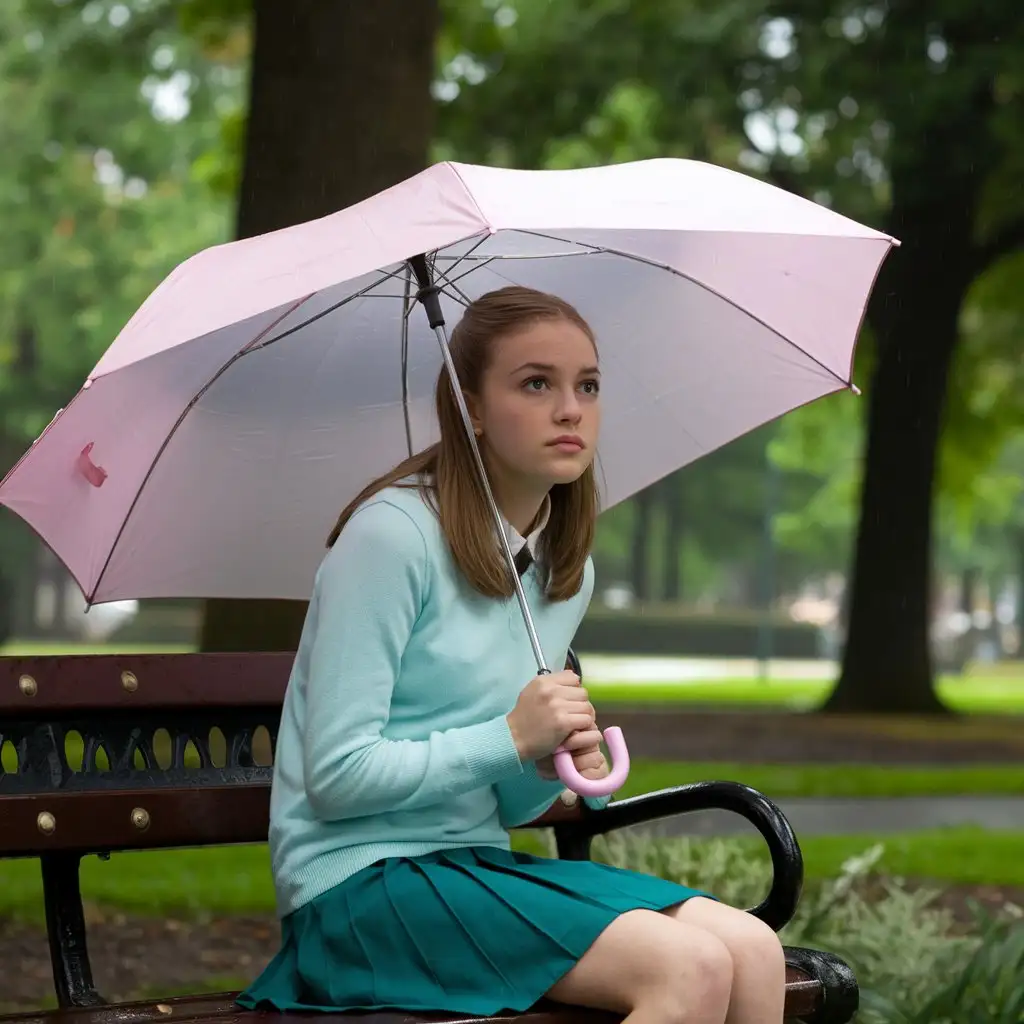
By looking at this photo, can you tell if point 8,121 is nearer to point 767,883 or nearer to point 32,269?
point 32,269

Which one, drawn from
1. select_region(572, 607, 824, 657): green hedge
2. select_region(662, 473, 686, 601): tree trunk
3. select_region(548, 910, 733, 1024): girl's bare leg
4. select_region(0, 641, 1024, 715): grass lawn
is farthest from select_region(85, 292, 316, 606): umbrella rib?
select_region(662, 473, 686, 601): tree trunk

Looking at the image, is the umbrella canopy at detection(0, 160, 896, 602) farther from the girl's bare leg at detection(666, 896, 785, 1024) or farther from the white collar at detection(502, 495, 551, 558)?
the girl's bare leg at detection(666, 896, 785, 1024)

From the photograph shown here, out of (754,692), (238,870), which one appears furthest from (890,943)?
(754,692)

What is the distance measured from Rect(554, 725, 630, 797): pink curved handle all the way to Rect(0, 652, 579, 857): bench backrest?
859 mm

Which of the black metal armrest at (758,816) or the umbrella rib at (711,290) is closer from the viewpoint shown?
the black metal armrest at (758,816)

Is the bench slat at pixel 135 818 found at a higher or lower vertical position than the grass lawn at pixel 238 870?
higher

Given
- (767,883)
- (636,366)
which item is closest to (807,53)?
(767,883)

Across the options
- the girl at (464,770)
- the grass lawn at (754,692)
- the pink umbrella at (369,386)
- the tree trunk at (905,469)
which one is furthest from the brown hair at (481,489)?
the tree trunk at (905,469)

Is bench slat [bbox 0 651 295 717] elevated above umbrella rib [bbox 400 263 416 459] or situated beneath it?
situated beneath

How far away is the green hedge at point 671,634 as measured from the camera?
40625 mm

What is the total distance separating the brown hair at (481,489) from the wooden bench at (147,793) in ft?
1.72

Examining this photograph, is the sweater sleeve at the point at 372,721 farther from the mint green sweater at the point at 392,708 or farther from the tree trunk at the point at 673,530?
the tree trunk at the point at 673,530

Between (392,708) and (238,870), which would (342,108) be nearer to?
(238,870)

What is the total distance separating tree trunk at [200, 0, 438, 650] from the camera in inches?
278
